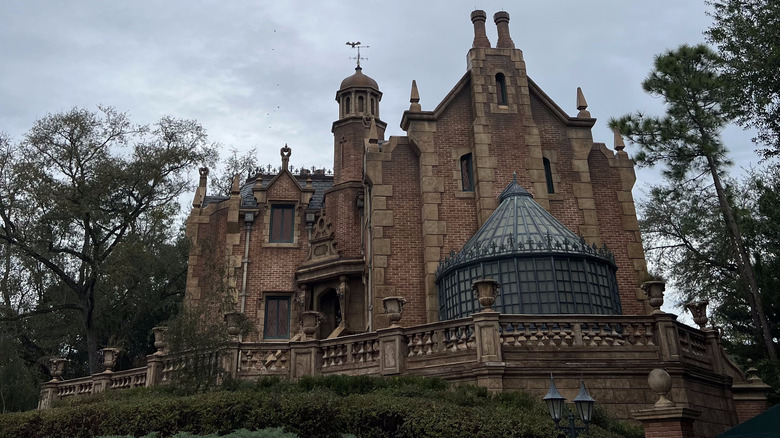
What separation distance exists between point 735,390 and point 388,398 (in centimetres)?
1012

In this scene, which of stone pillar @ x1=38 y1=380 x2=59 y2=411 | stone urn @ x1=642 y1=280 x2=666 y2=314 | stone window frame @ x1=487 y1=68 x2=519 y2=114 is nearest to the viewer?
stone urn @ x1=642 y1=280 x2=666 y2=314

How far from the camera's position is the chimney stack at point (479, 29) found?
79.0ft

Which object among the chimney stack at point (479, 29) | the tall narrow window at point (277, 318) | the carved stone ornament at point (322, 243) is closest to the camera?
the chimney stack at point (479, 29)

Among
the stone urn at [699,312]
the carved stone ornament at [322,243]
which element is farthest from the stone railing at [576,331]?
the carved stone ornament at [322,243]

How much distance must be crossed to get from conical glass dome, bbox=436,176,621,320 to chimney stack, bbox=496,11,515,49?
8233mm

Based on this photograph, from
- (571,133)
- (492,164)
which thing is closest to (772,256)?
Answer: (571,133)

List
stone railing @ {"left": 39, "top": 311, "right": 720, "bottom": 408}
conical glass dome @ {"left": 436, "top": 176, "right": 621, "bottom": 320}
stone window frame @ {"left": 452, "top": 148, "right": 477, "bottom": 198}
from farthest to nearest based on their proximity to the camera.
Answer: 1. stone window frame @ {"left": 452, "top": 148, "right": 477, "bottom": 198}
2. conical glass dome @ {"left": 436, "top": 176, "right": 621, "bottom": 320}
3. stone railing @ {"left": 39, "top": 311, "right": 720, "bottom": 408}

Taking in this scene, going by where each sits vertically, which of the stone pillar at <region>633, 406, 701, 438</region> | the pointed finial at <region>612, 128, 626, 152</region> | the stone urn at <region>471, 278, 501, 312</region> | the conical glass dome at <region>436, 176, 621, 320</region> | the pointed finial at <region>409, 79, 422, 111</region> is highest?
the pointed finial at <region>409, 79, 422, 111</region>

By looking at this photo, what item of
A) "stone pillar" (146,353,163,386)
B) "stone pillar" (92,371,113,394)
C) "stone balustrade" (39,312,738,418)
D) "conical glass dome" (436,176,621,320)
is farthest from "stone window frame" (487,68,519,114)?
"stone pillar" (92,371,113,394)

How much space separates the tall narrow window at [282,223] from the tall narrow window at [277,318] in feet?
8.35

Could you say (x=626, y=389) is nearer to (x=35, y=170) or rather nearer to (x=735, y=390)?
(x=735, y=390)

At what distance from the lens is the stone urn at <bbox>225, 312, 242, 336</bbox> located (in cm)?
1434

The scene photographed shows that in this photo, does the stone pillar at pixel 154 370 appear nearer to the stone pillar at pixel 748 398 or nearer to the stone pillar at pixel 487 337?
the stone pillar at pixel 487 337

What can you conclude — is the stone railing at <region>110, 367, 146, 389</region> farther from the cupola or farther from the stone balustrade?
the cupola
